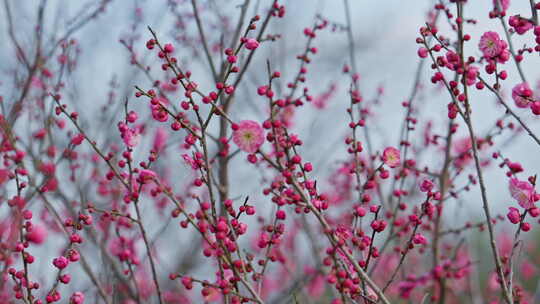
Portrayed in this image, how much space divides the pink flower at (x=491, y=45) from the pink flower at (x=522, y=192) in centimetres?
55

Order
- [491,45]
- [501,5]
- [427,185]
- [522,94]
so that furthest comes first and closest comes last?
[501,5]
[491,45]
[522,94]
[427,185]

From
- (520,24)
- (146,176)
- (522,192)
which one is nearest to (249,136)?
(146,176)

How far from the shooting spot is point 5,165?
2.87 metres

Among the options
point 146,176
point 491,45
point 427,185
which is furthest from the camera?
point 491,45

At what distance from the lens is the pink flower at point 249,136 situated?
2154 mm

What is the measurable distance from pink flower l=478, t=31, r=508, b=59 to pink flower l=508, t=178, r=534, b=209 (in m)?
0.55

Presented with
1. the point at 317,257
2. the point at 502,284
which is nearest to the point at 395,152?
the point at 502,284

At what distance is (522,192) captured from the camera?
Result: 2277mm

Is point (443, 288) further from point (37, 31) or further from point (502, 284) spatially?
point (37, 31)

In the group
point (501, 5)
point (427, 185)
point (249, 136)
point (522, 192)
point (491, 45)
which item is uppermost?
point (501, 5)

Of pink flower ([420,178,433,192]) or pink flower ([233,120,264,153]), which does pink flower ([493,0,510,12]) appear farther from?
pink flower ([233,120,264,153])

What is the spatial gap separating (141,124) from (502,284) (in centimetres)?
364

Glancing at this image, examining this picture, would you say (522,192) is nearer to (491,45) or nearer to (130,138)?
(491,45)

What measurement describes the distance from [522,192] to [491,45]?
0.66 meters
